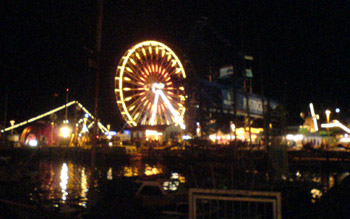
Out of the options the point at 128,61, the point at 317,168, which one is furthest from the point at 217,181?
the point at 128,61

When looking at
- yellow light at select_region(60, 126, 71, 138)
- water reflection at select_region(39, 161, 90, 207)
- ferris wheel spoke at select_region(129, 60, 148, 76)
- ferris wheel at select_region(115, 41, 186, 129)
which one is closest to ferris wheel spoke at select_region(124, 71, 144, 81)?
ferris wheel at select_region(115, 41, 186, 129)

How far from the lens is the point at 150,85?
34.3 meters

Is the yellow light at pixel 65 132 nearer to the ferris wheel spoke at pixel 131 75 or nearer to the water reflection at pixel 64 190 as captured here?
the ferris wheel spoke at pixel 131 75

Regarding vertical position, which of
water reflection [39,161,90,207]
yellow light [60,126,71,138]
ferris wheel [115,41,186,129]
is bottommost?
water reflection [39,161,90,207]

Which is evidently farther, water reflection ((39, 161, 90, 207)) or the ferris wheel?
the ferris wheel

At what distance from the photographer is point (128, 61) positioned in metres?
33.8

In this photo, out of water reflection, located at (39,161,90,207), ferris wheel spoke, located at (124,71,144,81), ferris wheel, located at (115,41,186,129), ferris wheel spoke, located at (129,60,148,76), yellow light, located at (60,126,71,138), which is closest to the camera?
water reflection, located at (39,161,90,207)

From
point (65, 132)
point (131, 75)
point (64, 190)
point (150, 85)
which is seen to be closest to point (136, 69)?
point (131, 75)

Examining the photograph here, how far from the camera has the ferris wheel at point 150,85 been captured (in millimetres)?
33312

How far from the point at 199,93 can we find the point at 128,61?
903cm

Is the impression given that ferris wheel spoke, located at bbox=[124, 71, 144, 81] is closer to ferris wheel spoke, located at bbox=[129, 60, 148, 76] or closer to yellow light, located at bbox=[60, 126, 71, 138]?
ferris wheel spoke, located at bbox=[129, 60, 148, 76]

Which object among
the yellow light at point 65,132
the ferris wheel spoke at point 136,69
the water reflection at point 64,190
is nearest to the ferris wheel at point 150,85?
the ferris wheel spoke at point 136,69

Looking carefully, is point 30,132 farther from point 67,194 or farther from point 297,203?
point 297,203

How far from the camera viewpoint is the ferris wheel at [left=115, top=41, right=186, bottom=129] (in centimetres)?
3331
